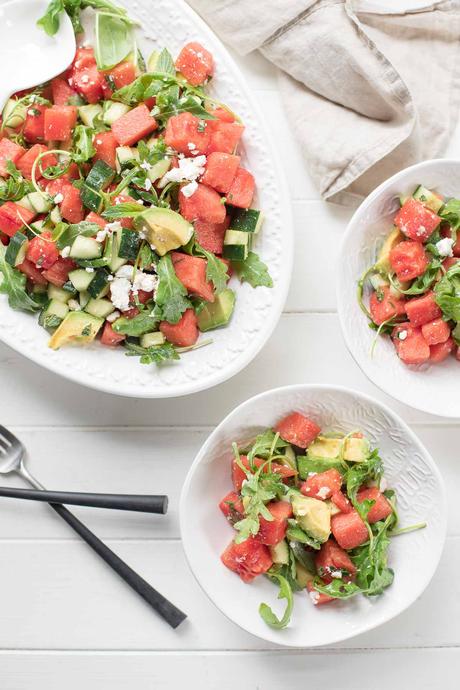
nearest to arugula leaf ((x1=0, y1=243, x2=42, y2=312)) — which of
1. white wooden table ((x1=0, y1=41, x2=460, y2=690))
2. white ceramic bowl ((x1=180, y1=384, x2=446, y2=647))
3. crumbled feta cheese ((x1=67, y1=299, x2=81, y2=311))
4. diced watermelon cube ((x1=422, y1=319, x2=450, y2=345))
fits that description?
crumbled feta cheese ((x1=67, y1=299, x2=81, y2=311))

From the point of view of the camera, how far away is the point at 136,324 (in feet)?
6.97

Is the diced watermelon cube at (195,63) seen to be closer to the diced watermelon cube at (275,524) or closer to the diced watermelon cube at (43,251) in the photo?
the diced watermelon cube at (43,251)

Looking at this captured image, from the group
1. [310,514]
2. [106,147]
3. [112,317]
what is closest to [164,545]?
[310,514]

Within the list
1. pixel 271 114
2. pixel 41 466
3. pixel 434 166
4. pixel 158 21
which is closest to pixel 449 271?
pixel 434 166

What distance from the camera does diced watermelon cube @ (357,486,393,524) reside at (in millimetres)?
2107

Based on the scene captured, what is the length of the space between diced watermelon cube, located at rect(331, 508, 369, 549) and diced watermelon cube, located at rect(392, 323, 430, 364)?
0.48m

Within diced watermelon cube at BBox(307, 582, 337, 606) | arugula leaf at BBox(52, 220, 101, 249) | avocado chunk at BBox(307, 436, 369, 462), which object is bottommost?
diced watermelon cube at BBox(307, 582, 337, 606)

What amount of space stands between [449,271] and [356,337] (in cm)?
33

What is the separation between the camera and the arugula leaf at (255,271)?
215cm

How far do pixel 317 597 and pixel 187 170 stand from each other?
1313 mm

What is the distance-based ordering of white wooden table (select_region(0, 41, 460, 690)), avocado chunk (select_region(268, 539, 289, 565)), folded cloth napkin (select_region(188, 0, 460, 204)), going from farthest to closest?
1. white wooden table (select_region(0, 41, 460, 690))
2. folded cloth napkin (select_region(188, 0, 460, 204))
3. avocado chunk (select_region(268, 539, 289, 565))

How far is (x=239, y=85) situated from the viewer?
6.91ft

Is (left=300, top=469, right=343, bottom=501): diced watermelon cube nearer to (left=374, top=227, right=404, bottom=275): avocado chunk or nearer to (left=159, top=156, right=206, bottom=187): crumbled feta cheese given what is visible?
(left=374, top=227, right=404, bottom=275): avocado chunk

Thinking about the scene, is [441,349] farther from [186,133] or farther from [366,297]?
[186,133]
